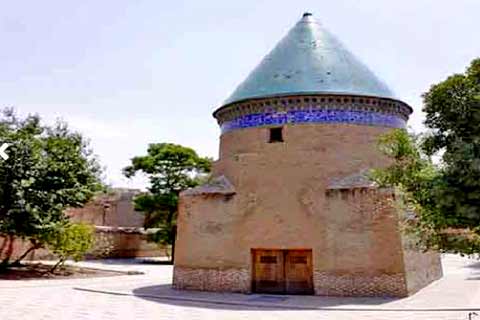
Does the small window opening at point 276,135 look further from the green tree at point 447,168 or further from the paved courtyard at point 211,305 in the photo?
the green tree at point 447,168

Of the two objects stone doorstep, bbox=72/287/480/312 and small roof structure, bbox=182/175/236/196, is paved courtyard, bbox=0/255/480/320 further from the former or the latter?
small roof structure, bbox=182/175/236/196

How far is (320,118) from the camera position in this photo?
46.1 feet

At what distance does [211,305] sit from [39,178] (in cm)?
995

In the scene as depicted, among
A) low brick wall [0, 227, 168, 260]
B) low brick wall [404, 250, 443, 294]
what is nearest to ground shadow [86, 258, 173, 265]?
A: low brick wall [0, 227, 168, 260]

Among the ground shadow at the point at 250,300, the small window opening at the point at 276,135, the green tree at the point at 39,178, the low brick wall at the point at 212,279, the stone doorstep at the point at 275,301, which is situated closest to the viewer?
the stone doorstep at the point at 275,301

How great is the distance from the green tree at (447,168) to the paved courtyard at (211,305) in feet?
8.15

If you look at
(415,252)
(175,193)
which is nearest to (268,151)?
(415,252)

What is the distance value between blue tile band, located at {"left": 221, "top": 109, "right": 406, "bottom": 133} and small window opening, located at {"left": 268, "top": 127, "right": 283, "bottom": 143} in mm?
181

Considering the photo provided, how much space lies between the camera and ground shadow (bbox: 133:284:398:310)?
37.7ft

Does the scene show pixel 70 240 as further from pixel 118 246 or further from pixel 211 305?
pixel 118 246

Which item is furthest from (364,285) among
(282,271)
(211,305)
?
(211,305)

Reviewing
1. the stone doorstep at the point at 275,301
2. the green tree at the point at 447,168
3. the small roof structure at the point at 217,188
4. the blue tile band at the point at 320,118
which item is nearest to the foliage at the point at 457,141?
the green tree at the point at 447,168

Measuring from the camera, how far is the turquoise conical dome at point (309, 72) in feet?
46.7

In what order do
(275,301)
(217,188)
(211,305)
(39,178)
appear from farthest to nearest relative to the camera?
(39,178), (217,188), (275,301), (211,305)
